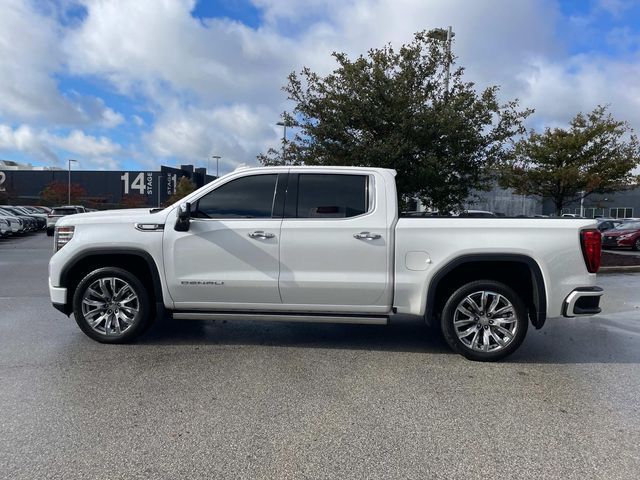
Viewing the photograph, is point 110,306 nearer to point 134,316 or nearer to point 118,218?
point 134,316

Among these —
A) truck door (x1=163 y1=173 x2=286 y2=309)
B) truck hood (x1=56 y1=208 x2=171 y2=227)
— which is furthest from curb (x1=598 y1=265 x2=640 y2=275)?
truck hood (x1=56 y1=208 x2=171 y2=227)

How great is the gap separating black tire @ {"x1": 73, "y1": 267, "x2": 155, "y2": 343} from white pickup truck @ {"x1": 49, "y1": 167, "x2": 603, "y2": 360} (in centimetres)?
1

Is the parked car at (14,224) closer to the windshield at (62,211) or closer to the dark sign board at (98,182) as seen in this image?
the windshield at (62,211)

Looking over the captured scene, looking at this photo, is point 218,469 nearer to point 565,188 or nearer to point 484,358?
point 484,358

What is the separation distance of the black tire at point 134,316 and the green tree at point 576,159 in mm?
16356

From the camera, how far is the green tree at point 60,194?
2650 inches

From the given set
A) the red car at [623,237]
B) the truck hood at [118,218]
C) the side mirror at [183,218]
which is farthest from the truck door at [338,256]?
the red car at [623,237]

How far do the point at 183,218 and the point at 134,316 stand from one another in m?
1.23

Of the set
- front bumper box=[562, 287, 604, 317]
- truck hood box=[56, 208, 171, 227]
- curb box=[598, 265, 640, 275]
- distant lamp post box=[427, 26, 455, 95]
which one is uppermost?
distant lamp post box=[427, 26, 455, 95]

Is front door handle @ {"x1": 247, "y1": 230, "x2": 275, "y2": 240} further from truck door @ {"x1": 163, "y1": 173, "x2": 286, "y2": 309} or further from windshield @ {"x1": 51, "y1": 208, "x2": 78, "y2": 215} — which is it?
windshield @ {"x1": 51, "y1": 208, "x2": 78, "y2": 215}

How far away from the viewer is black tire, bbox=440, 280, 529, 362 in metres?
5.27

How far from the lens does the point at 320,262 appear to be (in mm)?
5348

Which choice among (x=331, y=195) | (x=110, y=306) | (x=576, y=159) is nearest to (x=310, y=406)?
(x=331, y=195)

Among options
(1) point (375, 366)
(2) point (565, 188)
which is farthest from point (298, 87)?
(2) point (565, 188)
